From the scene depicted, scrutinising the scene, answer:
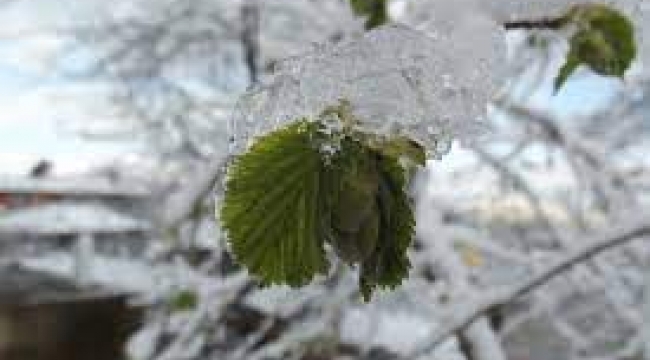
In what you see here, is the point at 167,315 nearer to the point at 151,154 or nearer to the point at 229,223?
the point at 229,223

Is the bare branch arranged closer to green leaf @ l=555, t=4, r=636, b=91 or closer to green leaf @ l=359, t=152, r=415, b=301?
green leaf @ l=555, t=4, r=636, b=91

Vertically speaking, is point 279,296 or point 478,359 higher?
point 279,296

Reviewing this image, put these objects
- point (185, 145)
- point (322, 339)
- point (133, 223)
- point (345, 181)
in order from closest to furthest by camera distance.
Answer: point (345, 181) < point (322, 339) < point (185, 145) < point (133, 223)

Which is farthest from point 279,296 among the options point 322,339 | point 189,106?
point 189,106

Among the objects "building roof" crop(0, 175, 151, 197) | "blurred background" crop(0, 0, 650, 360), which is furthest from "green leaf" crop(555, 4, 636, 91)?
"building roof" crop(0, 175, 151, 197)

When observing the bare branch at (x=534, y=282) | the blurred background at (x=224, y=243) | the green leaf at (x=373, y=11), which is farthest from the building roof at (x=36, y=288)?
the green leaf at (x=373, y=11)

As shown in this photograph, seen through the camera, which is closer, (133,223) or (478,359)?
(478,359)

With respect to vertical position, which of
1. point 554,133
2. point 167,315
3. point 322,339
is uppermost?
point 554,133
